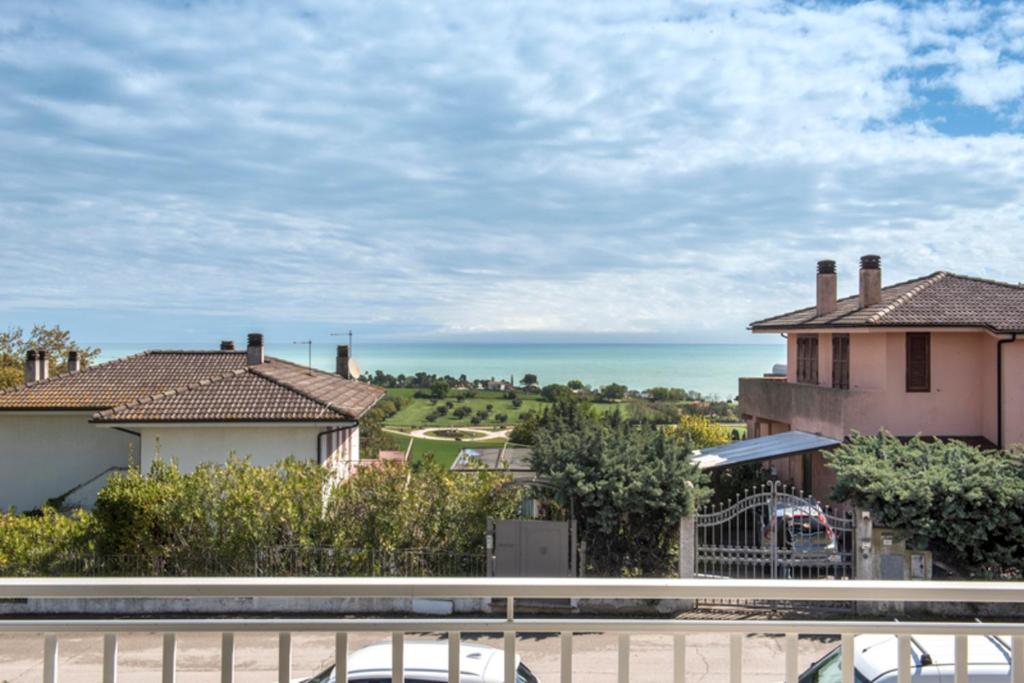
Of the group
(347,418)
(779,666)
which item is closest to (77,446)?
(347,418)

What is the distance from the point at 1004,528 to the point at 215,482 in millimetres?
11778

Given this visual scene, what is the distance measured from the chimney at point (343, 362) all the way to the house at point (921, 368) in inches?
578

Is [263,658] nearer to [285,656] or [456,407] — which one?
[285,656]

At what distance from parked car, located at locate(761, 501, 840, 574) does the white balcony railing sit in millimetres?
9233

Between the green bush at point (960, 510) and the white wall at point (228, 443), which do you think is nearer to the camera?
the green bush at point (960, 510)

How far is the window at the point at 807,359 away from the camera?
2191cm

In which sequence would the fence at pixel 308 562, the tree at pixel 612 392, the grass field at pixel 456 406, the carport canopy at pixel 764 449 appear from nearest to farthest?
the fence at pixel 308 562 → the carport canopy at pixel 764 449 → the grass field at pixel 456 406 → the tree at pixel 612 392

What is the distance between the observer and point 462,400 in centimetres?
5775

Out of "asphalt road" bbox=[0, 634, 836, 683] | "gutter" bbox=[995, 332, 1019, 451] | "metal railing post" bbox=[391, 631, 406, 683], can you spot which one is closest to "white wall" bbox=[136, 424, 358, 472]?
"asphalt road" bbox=[0, 634, 836, 683]

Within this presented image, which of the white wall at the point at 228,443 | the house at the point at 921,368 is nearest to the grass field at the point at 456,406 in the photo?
the house at the point at 921,368

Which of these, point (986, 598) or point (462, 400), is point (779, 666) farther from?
point (462, 400)

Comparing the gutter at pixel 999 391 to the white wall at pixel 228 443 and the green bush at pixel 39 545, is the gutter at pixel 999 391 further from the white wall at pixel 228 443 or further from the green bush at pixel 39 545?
the green bush at pixel 39 545

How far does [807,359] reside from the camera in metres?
22.5

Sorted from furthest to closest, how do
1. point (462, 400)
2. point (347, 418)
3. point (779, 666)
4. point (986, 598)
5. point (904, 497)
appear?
point (462, 400) < point (347, 418) < point (904, 497) < point (779, 666) < point (986, 598)
